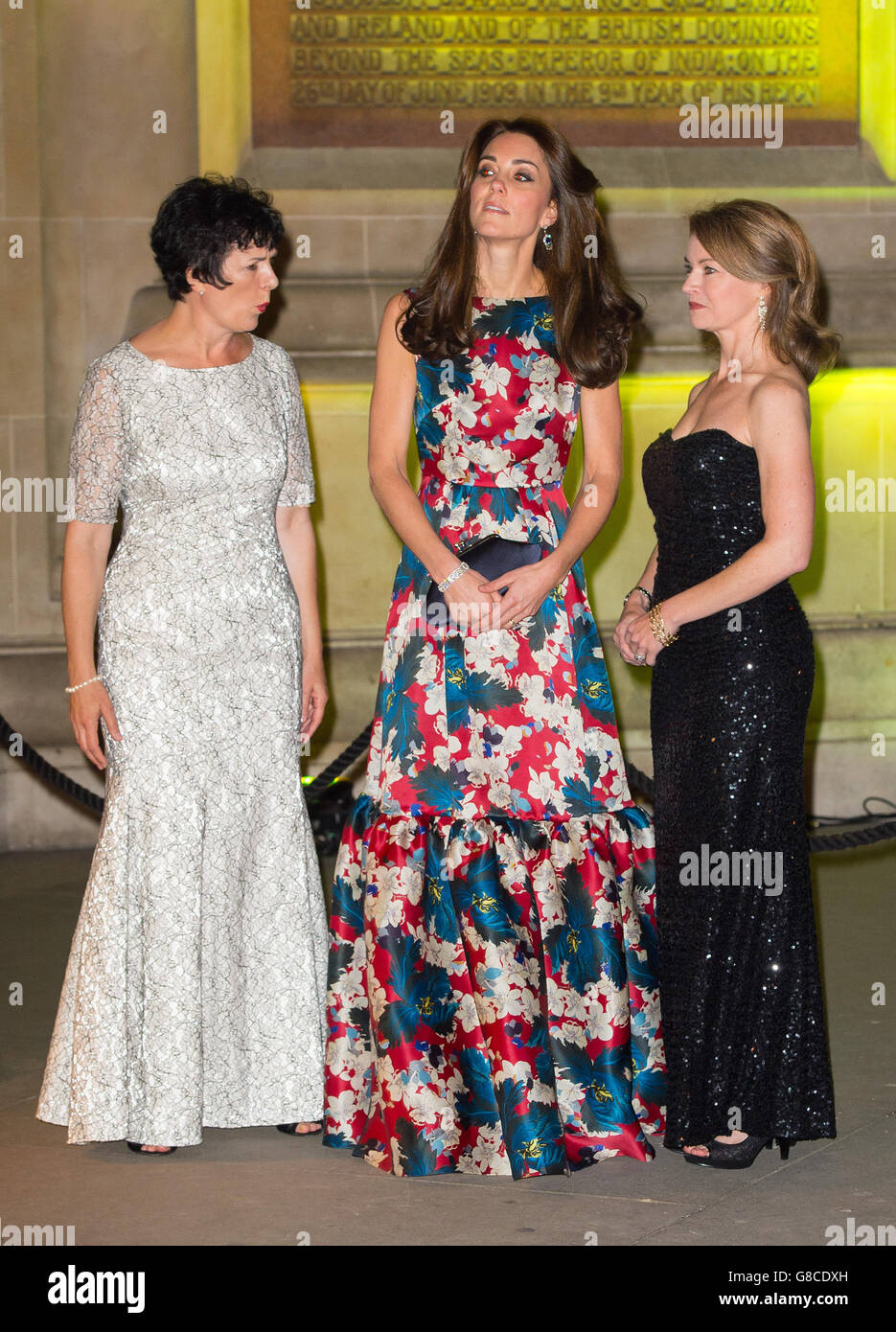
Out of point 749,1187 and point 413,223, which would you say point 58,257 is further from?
point 749,1187

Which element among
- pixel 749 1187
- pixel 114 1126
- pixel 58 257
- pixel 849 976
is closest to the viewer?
pixel 749 1187

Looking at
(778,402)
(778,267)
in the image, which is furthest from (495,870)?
(778,267)

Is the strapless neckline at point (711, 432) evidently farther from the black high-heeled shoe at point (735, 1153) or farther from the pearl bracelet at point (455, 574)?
the black high-heeled shoe at point (735, 1153)

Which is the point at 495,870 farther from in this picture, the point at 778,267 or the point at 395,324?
the point at 778,267

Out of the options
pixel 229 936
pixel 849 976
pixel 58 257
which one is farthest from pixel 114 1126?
pixel 58 257

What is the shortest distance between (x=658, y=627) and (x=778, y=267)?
85cm

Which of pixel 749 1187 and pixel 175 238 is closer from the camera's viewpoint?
pixel 749 1187

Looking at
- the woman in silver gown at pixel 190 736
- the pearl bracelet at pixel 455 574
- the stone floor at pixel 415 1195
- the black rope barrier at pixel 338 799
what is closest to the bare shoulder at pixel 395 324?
the woman in silver gown at pixel 190 736

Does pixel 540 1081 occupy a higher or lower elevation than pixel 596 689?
lower

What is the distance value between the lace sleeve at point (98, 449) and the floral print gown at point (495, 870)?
72 cm

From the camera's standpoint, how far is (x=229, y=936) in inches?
171

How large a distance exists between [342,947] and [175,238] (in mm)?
1745

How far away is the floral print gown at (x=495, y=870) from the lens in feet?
13.4

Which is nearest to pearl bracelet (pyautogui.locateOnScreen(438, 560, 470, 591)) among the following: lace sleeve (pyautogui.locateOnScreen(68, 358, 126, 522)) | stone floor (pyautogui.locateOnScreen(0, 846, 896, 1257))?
lace sleeve (pyautogui.locateOnScreen(68, 358, 126, 522))
